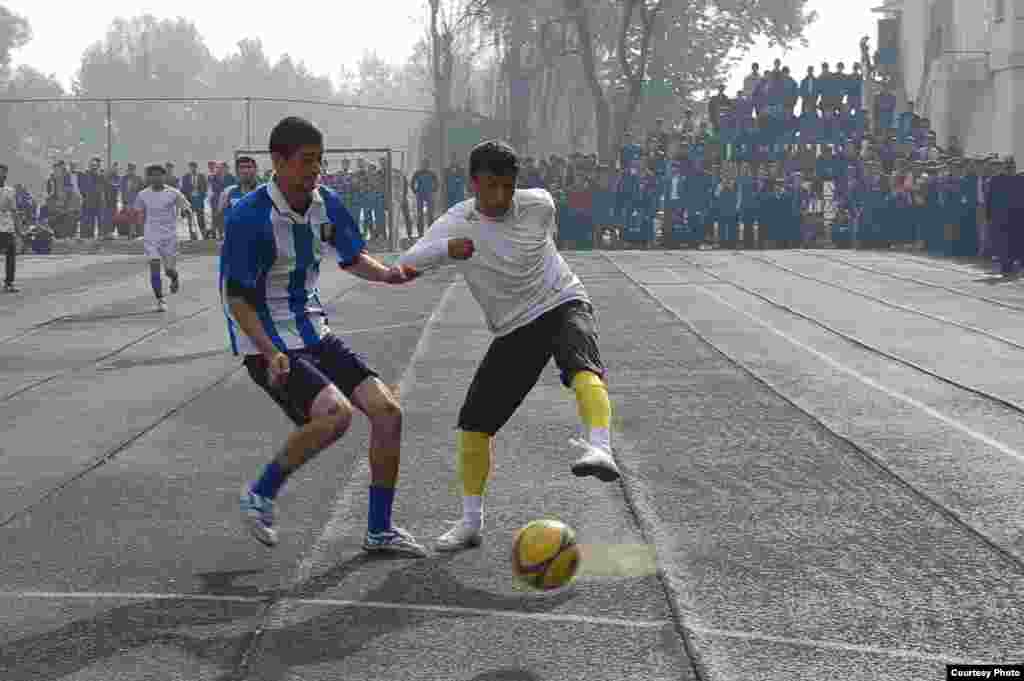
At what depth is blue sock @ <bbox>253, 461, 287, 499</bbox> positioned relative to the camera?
6516 mm

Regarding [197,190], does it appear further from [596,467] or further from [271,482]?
[596,467]

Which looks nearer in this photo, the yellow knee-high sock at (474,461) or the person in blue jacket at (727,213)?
the yellow knee-high sock at (474,461)

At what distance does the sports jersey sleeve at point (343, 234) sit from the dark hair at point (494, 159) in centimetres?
60

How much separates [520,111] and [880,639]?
47.6 metres

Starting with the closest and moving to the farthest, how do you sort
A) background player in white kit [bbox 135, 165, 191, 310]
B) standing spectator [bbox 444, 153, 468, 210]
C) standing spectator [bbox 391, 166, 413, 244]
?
background player in white kit [bbox 135, 165, 191, 310]
standing spectator [bbox 444, 153, 468, 210]
standing spectator [bbox 391, 166, 413, 244]

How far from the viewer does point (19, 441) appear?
10023 mm

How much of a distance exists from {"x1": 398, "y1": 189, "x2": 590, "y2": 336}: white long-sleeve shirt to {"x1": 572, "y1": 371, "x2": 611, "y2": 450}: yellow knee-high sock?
1.25 ft

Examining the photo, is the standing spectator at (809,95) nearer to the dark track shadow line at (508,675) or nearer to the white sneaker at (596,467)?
the white sneaker at (596,467)

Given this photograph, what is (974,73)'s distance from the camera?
4000 centimetres

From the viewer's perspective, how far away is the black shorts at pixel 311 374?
6.40 metres

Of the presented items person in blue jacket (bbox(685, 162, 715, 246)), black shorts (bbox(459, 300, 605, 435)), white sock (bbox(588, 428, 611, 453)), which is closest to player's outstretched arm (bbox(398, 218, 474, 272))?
black shorts (bbox(459, 300, 605, 435))

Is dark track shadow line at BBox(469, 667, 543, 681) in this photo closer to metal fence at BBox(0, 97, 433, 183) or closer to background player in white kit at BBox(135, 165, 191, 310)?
background player in white kit at BBox(135, 165, 191, 310)

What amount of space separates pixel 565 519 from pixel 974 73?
116 feet

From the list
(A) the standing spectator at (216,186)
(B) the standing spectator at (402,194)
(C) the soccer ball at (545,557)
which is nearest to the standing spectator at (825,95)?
(B) the standing spectator at (402,194)
